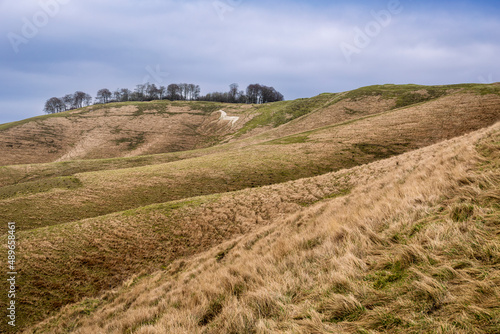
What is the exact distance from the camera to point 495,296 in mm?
2662

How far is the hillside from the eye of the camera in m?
5.57

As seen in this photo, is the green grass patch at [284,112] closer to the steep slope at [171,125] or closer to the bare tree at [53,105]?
the steep slope at [171,125]

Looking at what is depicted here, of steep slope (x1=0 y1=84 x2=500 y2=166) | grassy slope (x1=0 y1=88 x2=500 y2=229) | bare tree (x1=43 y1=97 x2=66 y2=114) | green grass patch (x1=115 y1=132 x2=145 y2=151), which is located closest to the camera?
grassy slope (x1=0 y1=88 x2=500 y2=229)

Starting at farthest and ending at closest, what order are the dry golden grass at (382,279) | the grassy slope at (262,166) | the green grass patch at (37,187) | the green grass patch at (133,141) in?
the green grass patch at (133,141) < the green grass patch at (37,187) < the grassy slope at (262,166) < the dry golden grass at (382,279)

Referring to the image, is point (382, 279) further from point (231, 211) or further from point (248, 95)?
point (248, 95)

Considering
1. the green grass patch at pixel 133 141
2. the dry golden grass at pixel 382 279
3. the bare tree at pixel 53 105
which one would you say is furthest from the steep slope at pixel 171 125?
the bare tree at pixel 53 105

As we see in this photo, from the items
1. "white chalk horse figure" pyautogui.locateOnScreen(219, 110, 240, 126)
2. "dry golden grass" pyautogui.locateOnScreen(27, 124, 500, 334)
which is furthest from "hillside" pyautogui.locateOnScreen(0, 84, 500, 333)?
"white chalk horse figure" pyautogui.locateOnScreen(219, 110, 240, 126)

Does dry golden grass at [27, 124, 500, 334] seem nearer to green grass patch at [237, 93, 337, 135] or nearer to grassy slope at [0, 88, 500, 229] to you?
grassy slope at [0, 88, 500, 229]

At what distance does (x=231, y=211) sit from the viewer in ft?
60.8

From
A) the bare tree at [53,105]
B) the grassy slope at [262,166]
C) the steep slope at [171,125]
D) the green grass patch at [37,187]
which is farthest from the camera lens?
the bare tree at [53,105]

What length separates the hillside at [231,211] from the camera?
5574 millimetres

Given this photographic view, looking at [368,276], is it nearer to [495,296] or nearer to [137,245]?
[495,296]

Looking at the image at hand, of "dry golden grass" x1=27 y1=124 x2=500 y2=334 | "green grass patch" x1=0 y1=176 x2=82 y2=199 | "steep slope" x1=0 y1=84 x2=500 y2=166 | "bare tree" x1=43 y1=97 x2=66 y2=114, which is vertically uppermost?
"bare tree" x1=43 y1=97 x2=66 y2=114

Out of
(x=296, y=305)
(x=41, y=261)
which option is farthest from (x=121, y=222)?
(x=296, y=305)
